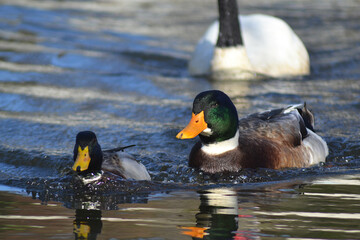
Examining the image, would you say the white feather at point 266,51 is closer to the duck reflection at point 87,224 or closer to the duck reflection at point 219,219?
the duck reflection at point 219,219

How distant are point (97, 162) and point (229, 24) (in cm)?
680

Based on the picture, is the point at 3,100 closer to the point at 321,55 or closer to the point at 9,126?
the point at 9,126

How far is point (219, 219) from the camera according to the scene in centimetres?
569

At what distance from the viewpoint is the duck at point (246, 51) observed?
13.1m

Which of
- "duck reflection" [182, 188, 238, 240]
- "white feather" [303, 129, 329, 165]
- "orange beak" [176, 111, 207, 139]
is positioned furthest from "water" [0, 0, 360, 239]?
"orange beak" [176, 111, 207, 139]

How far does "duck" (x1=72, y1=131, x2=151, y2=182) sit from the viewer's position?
648 cm

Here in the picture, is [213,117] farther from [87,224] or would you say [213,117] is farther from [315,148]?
[87,224]

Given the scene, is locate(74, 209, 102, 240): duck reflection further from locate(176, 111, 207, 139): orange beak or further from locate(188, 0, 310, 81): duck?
locate(188, 0, 310, 81): duck

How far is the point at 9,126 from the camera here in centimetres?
998

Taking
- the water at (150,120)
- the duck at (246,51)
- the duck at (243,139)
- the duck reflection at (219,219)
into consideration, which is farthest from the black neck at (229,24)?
the duck reflection at (219,219)

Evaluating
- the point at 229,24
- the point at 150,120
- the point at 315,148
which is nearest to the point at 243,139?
the point at 315,148

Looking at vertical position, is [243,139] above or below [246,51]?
below

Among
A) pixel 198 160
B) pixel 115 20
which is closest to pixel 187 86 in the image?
pixel 198 160

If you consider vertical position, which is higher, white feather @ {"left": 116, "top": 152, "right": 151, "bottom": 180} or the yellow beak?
the yellow beak
